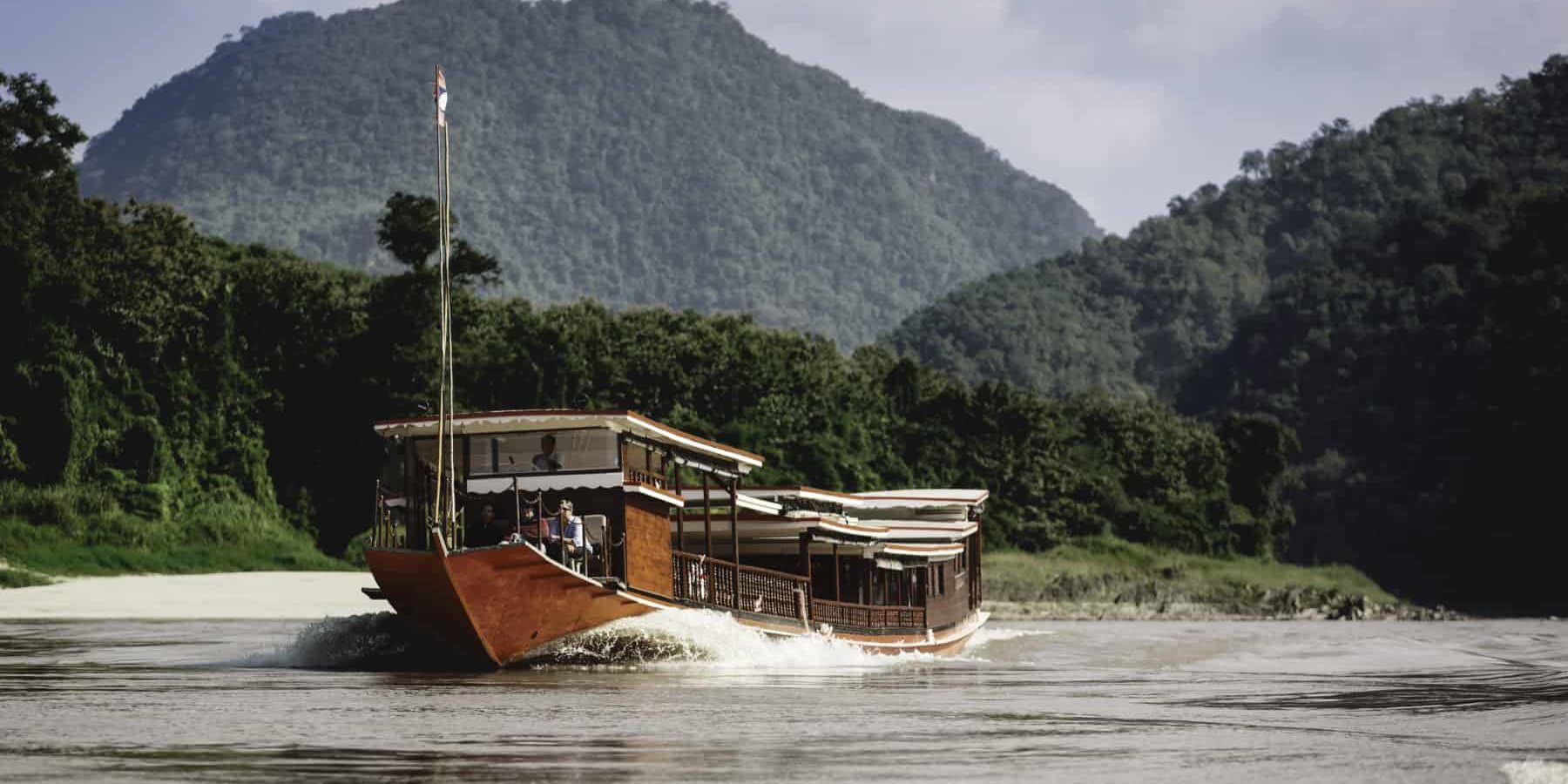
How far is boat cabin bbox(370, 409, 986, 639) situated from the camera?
21.7 meters

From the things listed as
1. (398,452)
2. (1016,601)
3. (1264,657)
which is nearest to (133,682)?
(398,452)

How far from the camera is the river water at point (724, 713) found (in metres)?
12.2

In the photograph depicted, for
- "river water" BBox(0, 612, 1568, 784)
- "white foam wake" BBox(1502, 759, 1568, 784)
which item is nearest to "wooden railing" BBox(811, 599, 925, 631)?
"river water" BBox(0, 612, 1568, 784)

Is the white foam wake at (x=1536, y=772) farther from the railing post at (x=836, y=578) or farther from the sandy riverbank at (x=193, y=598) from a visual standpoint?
the sandy riverbank at (x=193, y=598)

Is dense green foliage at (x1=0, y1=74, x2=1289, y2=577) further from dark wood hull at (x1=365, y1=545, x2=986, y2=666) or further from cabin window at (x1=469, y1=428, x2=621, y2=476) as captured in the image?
dark wood hull at (x1=365, y1=545, x2=986, y2=666)

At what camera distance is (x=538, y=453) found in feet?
72.7

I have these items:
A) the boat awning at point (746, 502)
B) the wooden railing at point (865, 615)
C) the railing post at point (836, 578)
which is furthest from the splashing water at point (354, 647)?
the railing post at point (836, 578)

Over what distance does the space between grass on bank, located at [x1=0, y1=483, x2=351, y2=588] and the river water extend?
10925 millimetres

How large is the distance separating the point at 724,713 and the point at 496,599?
18.3 ft

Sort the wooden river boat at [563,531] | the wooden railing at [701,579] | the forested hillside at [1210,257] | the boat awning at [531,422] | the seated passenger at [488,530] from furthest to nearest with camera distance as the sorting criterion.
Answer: the forested hillside at [1210,257] < the wooden railing at [701,579] < the seated passenger at [488,530] < the boat awning at [531,422] < the wooden river boat at [563,531]

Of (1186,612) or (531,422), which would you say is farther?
(1186,612)

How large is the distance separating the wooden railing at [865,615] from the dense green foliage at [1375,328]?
4099 centimetres

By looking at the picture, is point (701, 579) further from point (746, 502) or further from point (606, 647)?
point (606, 647)

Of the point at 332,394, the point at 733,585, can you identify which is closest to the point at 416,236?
the point at 332,394
